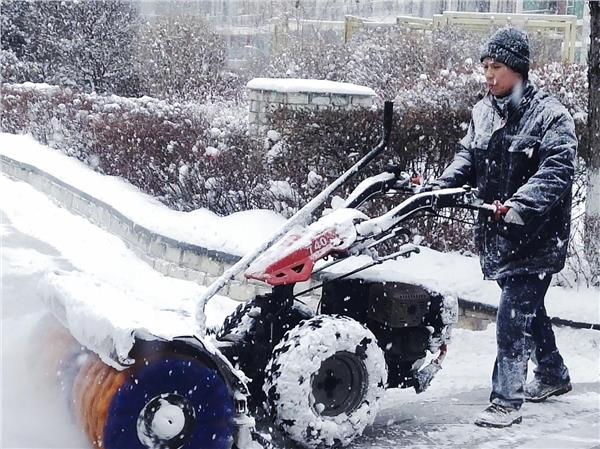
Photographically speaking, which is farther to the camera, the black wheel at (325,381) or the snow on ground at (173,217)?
the snow on ground at (173,217)

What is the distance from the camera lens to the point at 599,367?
5660 millimetres

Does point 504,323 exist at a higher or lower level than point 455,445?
higher

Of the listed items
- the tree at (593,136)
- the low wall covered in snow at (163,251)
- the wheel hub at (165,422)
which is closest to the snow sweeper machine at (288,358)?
the wheel hub at (165,422)

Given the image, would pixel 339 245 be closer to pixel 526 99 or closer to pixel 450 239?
pixel 526 99

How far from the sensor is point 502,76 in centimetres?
457

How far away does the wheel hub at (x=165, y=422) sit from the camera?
3666 millimetres

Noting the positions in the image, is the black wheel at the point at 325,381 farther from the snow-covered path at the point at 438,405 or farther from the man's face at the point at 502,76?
the man's face at the point at 502,76

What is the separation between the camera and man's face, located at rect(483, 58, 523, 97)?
455 cm

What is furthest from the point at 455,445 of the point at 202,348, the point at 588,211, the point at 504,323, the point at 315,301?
the point at 588,211

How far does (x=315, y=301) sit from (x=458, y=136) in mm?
1907

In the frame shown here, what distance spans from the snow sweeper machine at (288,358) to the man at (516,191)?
0.84 ft

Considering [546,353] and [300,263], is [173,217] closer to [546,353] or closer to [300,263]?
[546,353]

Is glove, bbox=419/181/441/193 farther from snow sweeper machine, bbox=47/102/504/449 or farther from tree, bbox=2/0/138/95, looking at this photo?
tree, bbox=2/0/138/95

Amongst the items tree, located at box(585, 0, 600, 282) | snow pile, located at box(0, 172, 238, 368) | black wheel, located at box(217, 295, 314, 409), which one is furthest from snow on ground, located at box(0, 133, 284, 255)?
black wheel, located at box(217, 295, 314, 409)
